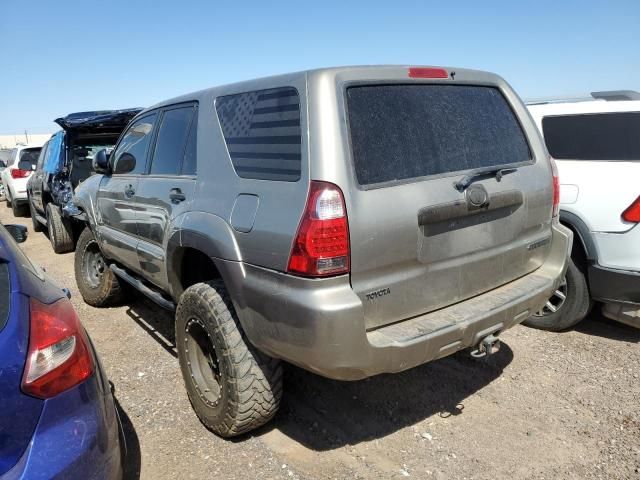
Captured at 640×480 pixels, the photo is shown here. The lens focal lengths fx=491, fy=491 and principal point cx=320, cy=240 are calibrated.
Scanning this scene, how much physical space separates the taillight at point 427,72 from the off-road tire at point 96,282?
3642mm

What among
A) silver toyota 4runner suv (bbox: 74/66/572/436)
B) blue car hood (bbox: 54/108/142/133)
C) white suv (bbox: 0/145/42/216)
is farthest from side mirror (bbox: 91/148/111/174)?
white suv (bbox: 0/145/42/216)

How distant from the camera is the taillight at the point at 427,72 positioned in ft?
8.36

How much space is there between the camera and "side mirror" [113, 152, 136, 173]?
393cm

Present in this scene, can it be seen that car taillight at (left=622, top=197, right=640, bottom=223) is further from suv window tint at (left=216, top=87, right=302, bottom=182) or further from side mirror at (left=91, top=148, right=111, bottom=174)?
side mirror at (left=91, top=148, right=111, bottom=174)

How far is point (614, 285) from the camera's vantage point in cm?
371

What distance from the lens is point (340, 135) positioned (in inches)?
86.2

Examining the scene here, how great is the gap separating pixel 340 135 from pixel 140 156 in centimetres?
225

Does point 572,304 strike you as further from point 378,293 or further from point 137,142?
point 137,142

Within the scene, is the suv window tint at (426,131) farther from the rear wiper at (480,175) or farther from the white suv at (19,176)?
the white suv at (19,176)

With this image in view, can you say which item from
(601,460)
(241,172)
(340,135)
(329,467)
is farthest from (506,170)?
(329,467)

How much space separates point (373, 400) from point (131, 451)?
4.87 feet

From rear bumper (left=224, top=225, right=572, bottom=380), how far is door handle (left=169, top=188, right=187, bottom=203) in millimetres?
722

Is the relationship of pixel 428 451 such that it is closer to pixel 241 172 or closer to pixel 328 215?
pixel 328 215

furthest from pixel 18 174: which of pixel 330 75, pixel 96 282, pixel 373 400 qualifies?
pixel 330 75
